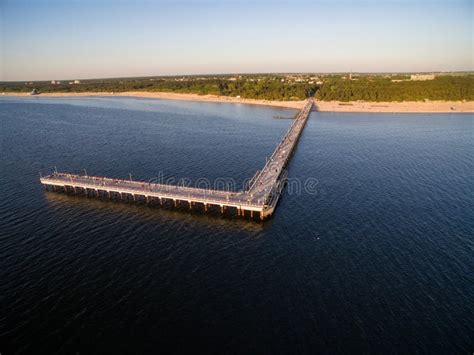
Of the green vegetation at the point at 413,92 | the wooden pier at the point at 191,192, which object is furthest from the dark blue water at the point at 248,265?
the green vegetation at the point at 413,92

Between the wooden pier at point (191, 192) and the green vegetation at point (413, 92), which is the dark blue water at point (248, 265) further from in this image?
the green vegetation at point (413, 92)

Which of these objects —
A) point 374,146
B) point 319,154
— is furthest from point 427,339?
point 374,146

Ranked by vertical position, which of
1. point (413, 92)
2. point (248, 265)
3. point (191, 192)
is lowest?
point (248, 265)

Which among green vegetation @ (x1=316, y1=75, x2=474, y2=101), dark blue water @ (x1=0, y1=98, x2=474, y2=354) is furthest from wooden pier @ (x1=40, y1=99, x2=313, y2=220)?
green vegetation @ (x1=316, y1=75, x2=474, y2=101)

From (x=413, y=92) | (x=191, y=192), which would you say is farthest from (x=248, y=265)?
(x=413, y=92)

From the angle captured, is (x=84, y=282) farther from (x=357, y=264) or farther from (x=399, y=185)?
(x=399, y=185)

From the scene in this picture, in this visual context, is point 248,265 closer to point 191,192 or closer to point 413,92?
point 191,192

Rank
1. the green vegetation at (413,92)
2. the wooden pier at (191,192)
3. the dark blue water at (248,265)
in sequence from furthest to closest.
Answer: the green vegetation at (413,92) < the wooden pier at (191,192) < the dark blue water at (248,265)
